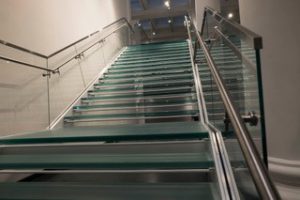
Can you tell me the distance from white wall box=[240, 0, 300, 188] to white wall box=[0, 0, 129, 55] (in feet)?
8.19

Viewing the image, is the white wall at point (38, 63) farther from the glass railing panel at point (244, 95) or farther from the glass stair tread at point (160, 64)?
the glass railing panel at point (244, 95)

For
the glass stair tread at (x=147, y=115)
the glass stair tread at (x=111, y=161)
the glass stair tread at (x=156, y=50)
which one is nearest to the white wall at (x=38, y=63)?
the glass stair tread at (x=147, y=115)

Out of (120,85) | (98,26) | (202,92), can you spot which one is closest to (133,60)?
(98,26)

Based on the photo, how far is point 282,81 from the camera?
215cm

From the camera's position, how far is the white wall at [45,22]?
9.50 feet

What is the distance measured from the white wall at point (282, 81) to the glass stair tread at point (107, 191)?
0.85 m

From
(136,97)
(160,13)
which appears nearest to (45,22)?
(136,97)

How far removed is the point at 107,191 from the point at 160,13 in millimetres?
10035

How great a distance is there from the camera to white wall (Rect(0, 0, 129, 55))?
114 inches

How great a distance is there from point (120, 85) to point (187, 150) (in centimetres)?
284

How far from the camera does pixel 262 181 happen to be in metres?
0.74

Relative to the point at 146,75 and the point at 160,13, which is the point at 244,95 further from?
the point at 160,13

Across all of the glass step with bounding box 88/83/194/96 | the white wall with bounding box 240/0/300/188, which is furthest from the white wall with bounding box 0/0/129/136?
the white wall with bounding box 240/0/300/188

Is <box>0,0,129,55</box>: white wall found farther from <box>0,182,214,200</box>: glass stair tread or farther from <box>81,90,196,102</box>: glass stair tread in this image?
<box>0,182,214,200</box>: glass stair tread
